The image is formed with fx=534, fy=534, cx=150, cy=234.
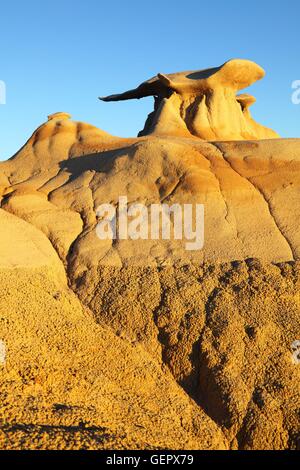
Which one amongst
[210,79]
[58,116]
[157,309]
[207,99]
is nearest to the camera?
[157,309]

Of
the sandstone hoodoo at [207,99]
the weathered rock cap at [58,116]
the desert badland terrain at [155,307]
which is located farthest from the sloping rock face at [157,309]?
the sandstone hoodoo at [207,99]

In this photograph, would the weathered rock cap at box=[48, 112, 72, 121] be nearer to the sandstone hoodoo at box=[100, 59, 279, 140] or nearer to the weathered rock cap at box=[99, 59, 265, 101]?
the sandstone hoodoo at box=[100, 59, 279, 140]

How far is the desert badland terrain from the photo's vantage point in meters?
5.23

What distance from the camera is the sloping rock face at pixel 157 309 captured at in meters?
5.23

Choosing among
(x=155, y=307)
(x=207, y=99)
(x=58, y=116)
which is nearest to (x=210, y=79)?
(x=207, y=99)

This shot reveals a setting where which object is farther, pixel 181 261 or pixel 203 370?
pixel 181 261

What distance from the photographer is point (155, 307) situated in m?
6.95

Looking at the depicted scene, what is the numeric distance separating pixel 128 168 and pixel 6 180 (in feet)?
11.0

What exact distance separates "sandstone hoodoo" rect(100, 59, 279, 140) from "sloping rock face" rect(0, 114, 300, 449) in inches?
183

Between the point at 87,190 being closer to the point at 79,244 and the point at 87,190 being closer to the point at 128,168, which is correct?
the point at 128,168

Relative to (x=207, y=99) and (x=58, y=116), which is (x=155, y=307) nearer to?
(x=58, y=116)

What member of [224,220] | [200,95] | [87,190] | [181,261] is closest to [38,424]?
[181,261]

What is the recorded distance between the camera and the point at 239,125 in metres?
16.1

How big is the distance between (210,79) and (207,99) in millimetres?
569
